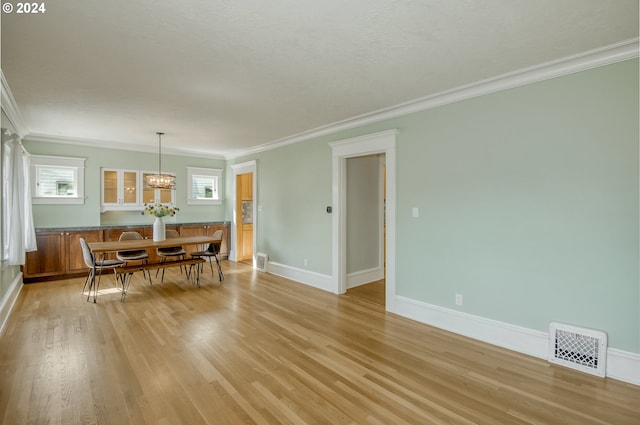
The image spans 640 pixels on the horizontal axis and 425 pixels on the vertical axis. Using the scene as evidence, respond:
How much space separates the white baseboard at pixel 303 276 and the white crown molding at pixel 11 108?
429 cm

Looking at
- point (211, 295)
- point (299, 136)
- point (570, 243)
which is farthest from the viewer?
point (299, 136)

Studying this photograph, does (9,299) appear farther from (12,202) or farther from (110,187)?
(110,187)

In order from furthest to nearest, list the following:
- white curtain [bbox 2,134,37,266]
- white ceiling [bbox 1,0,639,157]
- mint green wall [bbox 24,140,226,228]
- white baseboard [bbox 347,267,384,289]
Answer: mint green wall [bbox 24,140,226,228]
white baseboard [bbox 347,267,384,289]
white curtain [bbox 2,134,37,266]
white ceiling [bbox 1,0,639,157]

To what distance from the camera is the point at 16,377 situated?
242 cm

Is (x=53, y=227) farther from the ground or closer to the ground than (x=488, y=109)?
closer to the ground

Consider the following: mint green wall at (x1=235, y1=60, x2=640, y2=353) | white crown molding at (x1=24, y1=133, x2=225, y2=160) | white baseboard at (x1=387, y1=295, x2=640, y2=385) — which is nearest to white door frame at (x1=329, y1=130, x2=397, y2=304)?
mint green wall at (x1=235, y1=60, x2=640, y2=353)

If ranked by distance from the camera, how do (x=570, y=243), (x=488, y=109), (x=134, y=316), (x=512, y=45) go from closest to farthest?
(x=512, y=45), (x=570, y=243), (x=488, y=109), (x=134, y=316)

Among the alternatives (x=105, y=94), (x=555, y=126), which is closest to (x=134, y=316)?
(x=105, y=94)

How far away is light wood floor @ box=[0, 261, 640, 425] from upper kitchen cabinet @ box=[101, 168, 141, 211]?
2.76 meters

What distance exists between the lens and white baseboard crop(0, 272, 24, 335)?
136 inches

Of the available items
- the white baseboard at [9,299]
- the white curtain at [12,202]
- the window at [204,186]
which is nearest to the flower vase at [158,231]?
the white curtain at [12,202]

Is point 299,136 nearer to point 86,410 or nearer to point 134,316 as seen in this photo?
point 134,316

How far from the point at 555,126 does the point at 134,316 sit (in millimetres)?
4863

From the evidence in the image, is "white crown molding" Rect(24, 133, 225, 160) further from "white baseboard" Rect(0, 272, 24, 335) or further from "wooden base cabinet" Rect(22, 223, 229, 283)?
"white baseboard" Rect(0, 272, 24, 335)
